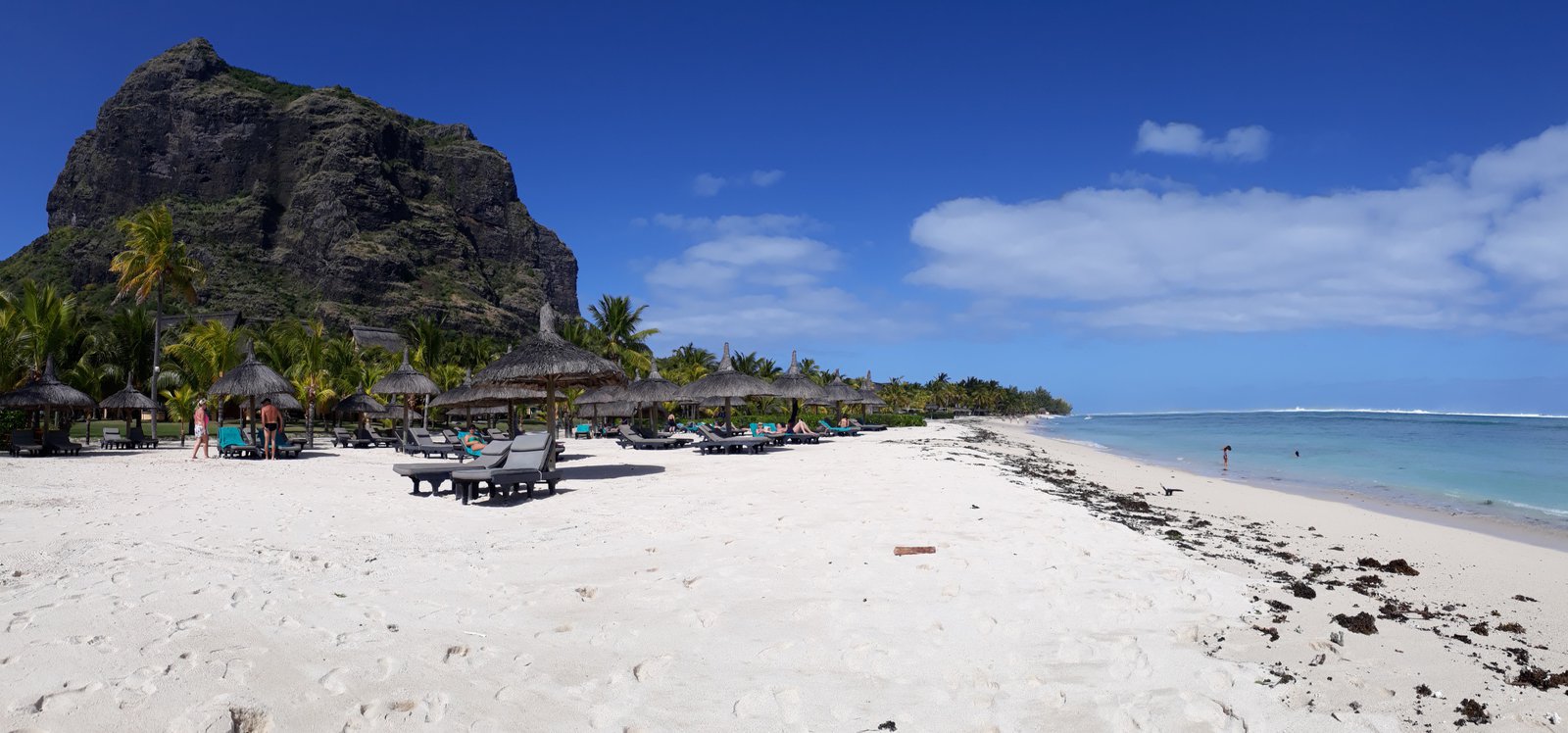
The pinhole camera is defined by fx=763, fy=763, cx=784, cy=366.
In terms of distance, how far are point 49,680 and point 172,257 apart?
27.3m

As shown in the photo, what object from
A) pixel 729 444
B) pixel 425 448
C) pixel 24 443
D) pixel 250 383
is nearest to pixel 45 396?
pixel 24 443

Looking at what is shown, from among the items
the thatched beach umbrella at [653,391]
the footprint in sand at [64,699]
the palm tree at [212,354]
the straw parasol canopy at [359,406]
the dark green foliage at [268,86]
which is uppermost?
the dark green foliage at [268,86]

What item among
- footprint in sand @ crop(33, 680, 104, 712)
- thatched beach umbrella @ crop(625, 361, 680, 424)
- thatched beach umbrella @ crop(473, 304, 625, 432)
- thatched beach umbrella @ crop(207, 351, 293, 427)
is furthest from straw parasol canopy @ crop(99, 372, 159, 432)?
footprint in sand @ crop(33, 680, 104, 712)

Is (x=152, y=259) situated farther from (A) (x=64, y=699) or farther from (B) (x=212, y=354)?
(A) (x=64, y=699)

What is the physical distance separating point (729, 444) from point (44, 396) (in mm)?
15879

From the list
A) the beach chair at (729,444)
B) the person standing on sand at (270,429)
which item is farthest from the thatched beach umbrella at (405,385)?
the beach chair at (729,444)

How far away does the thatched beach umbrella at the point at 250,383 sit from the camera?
59.3ft

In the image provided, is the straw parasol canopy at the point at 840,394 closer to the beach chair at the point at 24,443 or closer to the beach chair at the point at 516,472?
the beach chair at the point at 516,472

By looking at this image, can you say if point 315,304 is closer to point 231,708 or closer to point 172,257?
point 172,257

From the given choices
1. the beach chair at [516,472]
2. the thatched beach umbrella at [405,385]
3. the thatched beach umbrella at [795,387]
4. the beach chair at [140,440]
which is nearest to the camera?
the beach chair at [516,472]

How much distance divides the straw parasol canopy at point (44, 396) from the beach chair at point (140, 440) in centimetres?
143

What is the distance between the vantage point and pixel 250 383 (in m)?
18.2

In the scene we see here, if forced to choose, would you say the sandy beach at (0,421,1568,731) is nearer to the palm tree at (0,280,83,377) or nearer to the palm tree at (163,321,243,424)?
the palm tree at (163,321,243,424)

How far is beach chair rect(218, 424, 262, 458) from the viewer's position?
1603 centimetres
